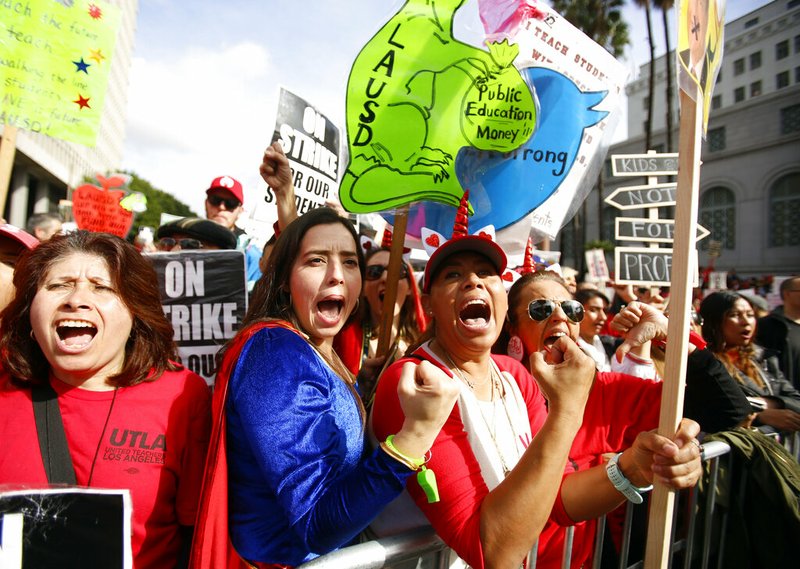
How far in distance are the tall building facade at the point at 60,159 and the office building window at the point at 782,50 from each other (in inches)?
1547

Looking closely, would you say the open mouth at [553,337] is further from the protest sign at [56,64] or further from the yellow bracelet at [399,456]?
the protest sign at [56,64]

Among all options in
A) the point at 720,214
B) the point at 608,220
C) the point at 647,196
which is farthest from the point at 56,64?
the point at 608,220

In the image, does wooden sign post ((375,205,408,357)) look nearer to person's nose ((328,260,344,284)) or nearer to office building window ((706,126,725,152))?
person's nose ((328,260,344,284))

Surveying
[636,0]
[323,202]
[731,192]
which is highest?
[636,0]

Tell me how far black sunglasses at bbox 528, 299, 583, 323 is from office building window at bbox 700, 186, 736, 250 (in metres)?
Answer: 32.2

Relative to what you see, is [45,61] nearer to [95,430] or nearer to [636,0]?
[95,430]

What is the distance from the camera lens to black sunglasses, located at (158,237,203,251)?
124 inches

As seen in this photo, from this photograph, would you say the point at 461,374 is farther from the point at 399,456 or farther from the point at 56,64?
the point at 56,64

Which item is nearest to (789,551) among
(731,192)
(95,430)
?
(95,430)

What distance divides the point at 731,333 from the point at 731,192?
3299cm

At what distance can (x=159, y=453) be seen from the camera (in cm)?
155

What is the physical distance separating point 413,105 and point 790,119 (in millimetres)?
35931

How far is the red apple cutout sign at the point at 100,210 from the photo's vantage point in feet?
20.1

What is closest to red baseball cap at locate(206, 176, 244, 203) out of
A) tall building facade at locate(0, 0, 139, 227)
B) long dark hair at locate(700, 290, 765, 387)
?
long dark hair at locate(700, 290, 765, 387)
